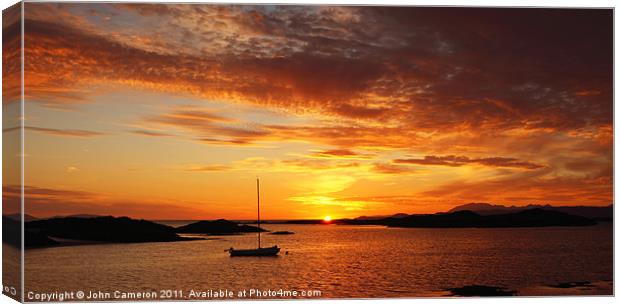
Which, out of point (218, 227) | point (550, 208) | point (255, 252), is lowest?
point (255, 252)

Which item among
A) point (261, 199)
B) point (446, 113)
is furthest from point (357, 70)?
point (261, 199)

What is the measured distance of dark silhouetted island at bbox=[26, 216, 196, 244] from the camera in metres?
12.7

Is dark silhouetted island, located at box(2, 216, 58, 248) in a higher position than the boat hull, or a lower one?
higher

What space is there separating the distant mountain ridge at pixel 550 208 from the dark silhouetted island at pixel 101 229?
Answer: 224 inches

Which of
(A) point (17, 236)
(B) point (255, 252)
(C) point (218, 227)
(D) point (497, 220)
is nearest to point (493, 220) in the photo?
(D) point (497, 220)

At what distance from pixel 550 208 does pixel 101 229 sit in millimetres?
8030

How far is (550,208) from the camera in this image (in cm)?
1399

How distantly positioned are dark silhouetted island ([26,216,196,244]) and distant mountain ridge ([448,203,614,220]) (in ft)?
18.7

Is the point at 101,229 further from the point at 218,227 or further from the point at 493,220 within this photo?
the point at 493,220

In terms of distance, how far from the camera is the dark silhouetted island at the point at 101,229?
41.6 ft

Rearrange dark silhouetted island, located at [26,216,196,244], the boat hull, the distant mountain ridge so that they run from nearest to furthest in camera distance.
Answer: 1. dark silhouetted island, located at [26,216,196,244]
2. the distant mountain ridge
3. the boat hull

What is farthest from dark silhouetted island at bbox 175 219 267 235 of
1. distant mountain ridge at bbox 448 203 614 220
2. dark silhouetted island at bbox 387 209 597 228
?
distant mountain ridge at bbox 448 203 614 220

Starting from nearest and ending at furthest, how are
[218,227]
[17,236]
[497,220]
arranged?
1. [17,236]
2. [218,227]
3. [497,220]

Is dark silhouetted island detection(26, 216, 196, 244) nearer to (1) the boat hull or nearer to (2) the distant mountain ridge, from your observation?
(1) the boat hull
